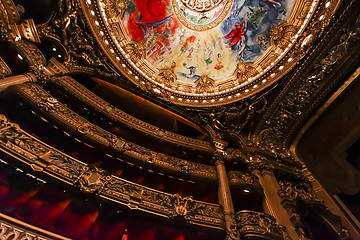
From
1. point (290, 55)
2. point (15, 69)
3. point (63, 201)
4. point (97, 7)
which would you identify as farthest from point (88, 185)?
point (290, 55)

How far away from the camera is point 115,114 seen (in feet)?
27.4

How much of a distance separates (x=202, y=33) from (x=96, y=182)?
10.3 metres

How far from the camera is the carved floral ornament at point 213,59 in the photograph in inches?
337

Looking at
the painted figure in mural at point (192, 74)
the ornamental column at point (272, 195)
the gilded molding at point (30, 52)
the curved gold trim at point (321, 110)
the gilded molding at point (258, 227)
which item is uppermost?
the painted figure in mural at point (192, 74)

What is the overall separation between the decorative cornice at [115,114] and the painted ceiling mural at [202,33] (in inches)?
151

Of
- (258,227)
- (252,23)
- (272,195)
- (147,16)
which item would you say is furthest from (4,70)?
(252,23)

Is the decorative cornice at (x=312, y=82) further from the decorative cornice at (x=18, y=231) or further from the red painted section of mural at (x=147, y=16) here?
the decorative cornice at (x=18, y=231)

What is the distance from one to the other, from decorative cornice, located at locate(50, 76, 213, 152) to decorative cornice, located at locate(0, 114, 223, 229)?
1510 millimetres

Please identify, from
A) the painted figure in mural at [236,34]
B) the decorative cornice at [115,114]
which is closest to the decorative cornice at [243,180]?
the decorative cornice at [115,114]

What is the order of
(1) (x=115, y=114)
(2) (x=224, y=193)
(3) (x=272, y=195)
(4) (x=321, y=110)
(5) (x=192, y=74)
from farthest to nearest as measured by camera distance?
(5) (x=192, y=74), (4) (x=321, y=110), (1) (x=115, y=114), (3) (x=272, y=195), (2) (x=224, y=193)

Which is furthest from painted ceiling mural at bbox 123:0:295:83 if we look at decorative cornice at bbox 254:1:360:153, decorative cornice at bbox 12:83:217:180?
decorative cornice at bbox 12:83:217:180

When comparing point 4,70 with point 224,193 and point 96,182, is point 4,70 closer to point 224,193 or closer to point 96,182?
point 96,182

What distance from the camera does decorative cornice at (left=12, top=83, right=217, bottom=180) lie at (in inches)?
239

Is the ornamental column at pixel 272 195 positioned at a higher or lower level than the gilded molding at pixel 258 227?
higher
